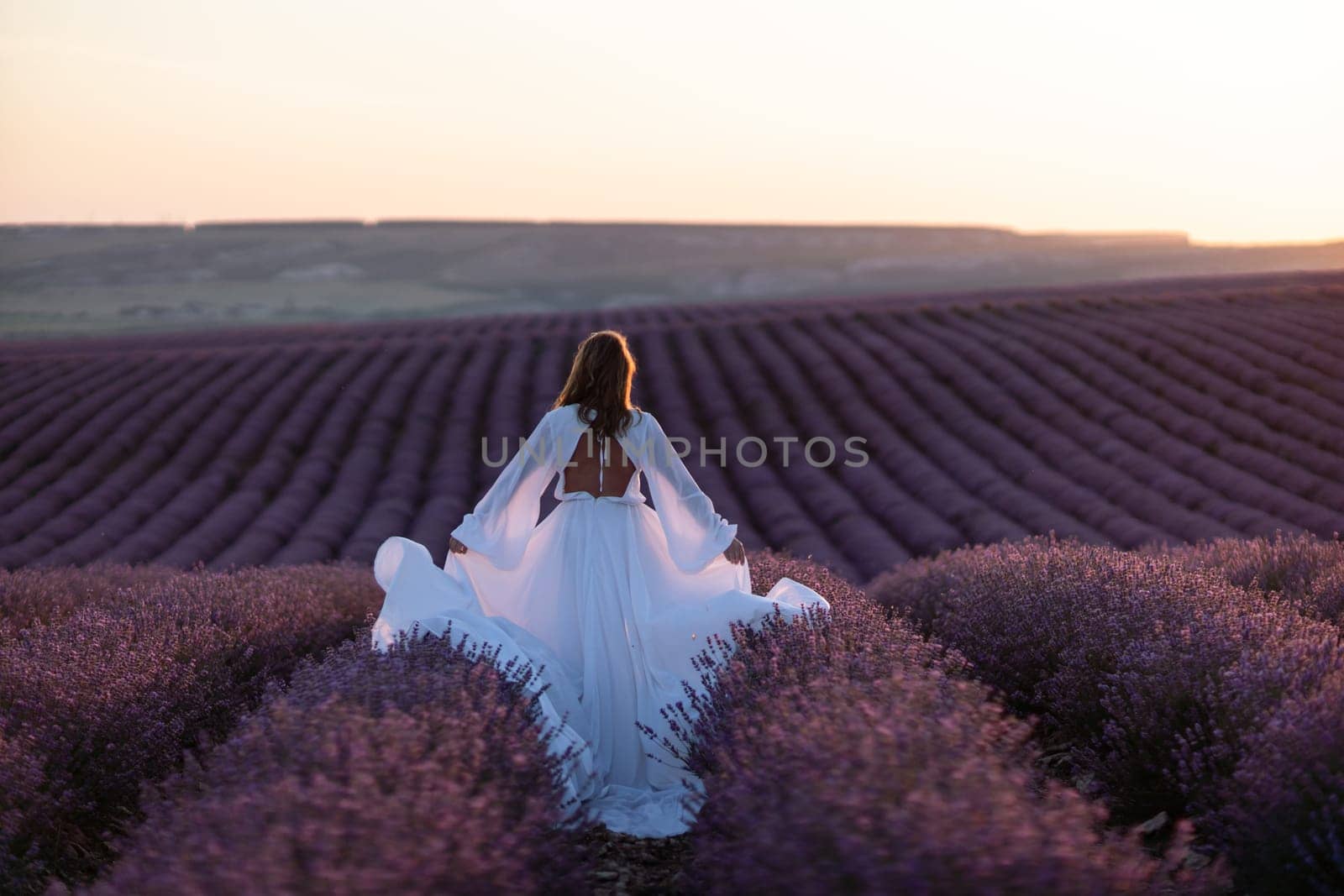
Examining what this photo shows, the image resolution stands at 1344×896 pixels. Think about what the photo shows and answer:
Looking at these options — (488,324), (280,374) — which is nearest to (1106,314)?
(488,324)

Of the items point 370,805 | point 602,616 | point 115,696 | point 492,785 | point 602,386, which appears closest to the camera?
point 370,805

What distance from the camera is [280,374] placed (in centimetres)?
1692

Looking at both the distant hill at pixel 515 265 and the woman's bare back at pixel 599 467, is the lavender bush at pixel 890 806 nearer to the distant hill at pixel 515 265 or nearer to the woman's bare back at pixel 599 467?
the woman's bare back at pixel 599 467

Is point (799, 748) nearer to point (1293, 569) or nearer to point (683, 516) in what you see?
point (683, 516)

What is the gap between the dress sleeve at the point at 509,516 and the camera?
15.9ft

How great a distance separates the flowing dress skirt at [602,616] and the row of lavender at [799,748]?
0.24m

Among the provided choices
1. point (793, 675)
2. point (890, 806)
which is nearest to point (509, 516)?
point (793, 675)

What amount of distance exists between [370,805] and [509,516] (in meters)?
2.78

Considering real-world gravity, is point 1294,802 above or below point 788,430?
above

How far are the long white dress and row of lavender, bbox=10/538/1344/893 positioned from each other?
25cm

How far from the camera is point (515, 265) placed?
83500 mm

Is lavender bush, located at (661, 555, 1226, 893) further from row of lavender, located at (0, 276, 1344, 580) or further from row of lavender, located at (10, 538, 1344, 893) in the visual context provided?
row of lavender, located at (0, 276, 1344, 580)

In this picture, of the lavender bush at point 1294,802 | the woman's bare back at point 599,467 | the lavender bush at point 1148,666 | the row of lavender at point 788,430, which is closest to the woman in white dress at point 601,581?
the woman's bare back at point 599,467

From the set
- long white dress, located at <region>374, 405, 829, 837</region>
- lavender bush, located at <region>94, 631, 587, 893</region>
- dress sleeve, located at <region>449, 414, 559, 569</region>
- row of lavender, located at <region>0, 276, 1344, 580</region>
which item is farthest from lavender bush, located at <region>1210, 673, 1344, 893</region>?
row of lavender, located at <region>0, 276, 1344, 580</region>
